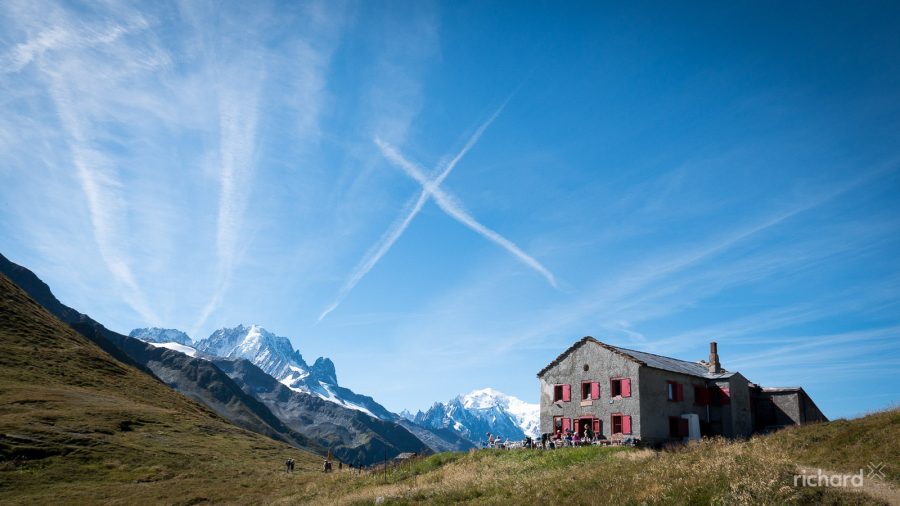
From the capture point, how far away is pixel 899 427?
79.3 ft

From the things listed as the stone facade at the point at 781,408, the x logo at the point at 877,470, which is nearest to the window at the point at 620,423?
the stone facade at the point at 781,408

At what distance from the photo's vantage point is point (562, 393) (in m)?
49.6

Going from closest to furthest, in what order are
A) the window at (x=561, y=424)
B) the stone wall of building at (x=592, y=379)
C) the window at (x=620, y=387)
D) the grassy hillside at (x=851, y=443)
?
the grassy hillside at (x=851, y=443), the stone wall of building at (x=592, y=379), the window at (x=620, y=387), the window at (x=561, y=424)

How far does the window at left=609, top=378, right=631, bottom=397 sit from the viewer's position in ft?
146

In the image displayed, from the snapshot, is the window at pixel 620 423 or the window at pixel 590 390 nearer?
the window at pixel 620 423

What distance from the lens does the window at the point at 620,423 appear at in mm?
43575

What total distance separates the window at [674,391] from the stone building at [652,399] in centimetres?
8

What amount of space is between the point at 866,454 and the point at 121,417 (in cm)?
Answer: 6796

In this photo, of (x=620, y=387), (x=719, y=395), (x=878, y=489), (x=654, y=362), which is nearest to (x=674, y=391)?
(x=654, y=362)

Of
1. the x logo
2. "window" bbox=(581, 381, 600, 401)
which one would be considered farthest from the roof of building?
the x logo

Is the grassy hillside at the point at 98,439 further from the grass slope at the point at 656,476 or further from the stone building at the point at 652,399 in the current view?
the stone building at the point at 652,399

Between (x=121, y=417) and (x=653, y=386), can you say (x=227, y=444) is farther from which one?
(x=653, y=386)

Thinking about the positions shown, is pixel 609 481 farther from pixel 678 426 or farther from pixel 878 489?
pixel 678 426

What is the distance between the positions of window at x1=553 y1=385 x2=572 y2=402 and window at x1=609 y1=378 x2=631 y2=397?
4.30m
